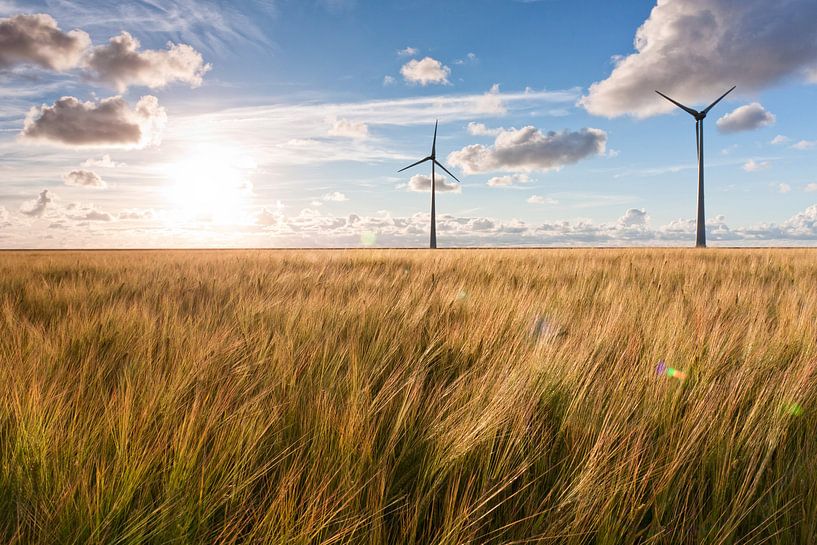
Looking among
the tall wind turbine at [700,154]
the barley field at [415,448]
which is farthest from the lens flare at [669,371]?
the tall wind turbine at [700,154]

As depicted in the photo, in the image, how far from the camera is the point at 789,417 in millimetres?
1668

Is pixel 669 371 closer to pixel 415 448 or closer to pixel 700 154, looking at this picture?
pixel 415 448

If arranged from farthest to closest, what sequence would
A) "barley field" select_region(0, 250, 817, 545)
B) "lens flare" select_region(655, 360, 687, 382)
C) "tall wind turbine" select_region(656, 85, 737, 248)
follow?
"tall wind turbine" select_region(656, 85, 737, 248) < "lens flare" select_region(655, 360, 687, 382) < "barley field" select_region(0, 250, 817, 545)

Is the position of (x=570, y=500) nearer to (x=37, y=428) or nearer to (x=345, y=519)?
(x=345, y=519)

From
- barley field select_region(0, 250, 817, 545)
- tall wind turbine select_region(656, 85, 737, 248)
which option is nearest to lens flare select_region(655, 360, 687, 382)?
barley field select_region(0, 250, 817, 545)

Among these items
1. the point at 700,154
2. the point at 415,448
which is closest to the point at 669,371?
the point at 415,448

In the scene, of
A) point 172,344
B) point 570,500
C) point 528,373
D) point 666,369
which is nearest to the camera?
point 570,500

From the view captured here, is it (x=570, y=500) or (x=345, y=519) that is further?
(x=570, y=500)

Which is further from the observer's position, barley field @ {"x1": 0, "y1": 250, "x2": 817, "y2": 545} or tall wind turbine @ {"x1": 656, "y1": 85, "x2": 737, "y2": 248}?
tall wind turbine @ {"x1": 656, "y1": 85, "x2": 737, "y2": 248}

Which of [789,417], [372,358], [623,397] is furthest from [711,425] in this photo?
[372,358]

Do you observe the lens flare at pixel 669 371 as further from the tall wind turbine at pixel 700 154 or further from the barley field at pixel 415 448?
the tall wind turbine at pixel 700 154

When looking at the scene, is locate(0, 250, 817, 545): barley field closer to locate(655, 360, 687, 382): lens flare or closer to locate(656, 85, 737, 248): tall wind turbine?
locate(655, 360, 687, 382): lens flare

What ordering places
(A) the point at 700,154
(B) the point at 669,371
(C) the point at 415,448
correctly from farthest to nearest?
1. (A) the point at 700,154
2. (B) the point at 669,371
3. (C) the point at 415,448

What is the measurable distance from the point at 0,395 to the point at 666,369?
274 centimetres
